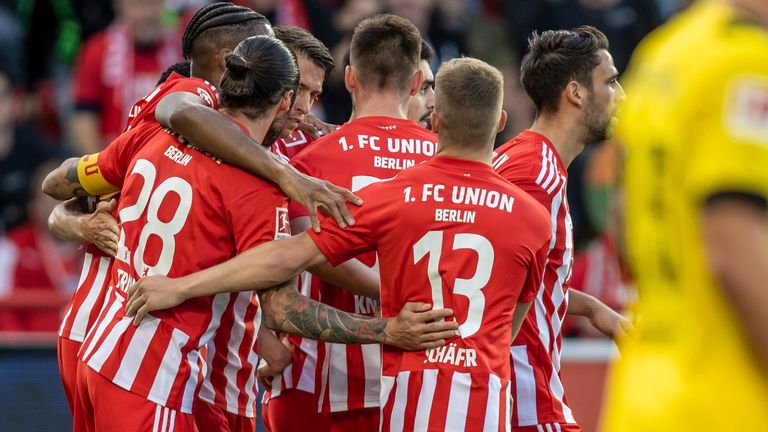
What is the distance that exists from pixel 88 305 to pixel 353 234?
4.91ft

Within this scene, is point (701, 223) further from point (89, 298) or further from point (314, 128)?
point (314, 128)

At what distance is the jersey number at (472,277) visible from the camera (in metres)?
4.30

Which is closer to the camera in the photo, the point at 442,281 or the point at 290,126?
the point at 442,281

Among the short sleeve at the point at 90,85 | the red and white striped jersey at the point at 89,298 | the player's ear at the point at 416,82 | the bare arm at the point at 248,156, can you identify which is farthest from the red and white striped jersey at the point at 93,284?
the short sleeve at the point at 90,85

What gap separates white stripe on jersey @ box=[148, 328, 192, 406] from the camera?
14.8ft

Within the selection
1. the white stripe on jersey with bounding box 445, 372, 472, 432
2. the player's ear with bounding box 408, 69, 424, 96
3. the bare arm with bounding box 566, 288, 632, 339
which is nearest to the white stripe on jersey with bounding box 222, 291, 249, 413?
the white stripe on jersey with bounding box 445, 372, 472, 432

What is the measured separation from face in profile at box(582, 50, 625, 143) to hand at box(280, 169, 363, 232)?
1.52 meters

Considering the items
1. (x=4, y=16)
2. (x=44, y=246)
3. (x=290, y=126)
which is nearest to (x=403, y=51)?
(x=290, y=126)

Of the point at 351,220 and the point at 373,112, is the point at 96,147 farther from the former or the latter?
the point at 351,220

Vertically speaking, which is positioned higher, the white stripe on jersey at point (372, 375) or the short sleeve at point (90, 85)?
the short sleeve at point (90, 85)

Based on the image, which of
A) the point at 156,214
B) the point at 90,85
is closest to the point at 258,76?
the point at 156,214

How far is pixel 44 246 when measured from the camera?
32.4 ft

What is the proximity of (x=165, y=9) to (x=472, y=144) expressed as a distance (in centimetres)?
655

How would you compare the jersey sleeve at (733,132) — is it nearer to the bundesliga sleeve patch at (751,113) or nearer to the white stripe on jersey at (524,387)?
the bundesliga sleeve patch at (751,113)
